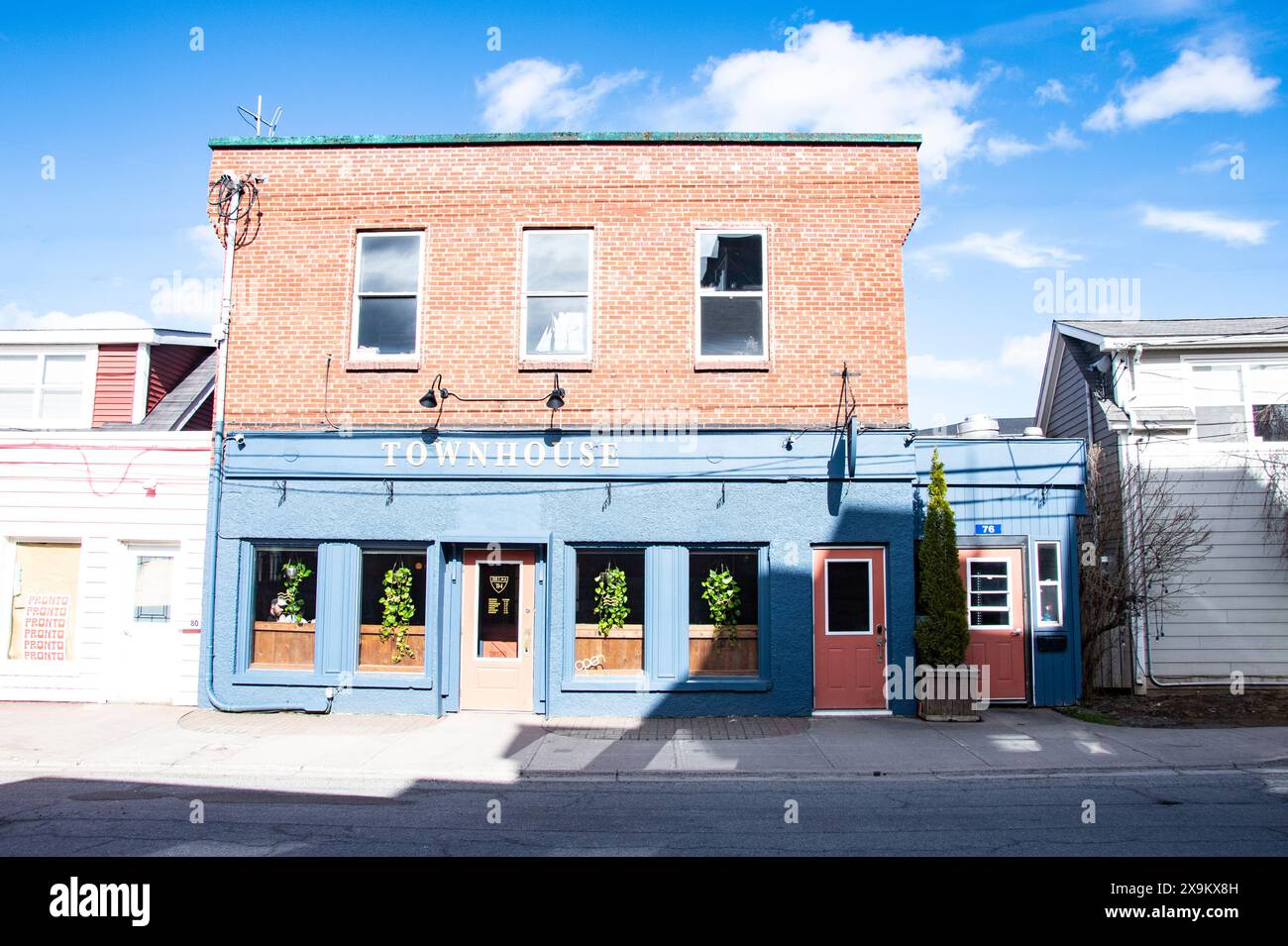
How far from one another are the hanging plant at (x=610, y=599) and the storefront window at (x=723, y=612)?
91cm

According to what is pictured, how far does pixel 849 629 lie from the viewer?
11.8 metres

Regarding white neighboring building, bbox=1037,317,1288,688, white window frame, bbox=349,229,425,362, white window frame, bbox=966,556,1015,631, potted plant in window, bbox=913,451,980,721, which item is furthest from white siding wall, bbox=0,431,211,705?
white neighboring building, bbox=1037,317,1288,688

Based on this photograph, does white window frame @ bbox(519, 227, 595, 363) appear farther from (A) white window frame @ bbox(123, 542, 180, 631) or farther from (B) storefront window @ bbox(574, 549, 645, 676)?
(A) white window frame @ bbox(123, 542, 180, 631)

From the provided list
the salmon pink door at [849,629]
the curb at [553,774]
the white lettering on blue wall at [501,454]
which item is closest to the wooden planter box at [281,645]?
the white lettering on blue wall at [501,454]

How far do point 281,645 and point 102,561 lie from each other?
2885 millimetres

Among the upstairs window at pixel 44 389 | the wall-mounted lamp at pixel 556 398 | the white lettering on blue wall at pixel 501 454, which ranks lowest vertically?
the white lettering on blue wall at pixel 501 454

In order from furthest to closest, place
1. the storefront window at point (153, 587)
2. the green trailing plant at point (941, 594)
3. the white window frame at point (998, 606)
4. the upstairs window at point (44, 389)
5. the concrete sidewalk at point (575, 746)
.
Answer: the upstairs window at point (44, 389) → the white window frame at point (998, 606) → the storefront window at point (153, 587) → the green trailing plant at point (941, 594) → the concrete sidewalk at point (575, 746)

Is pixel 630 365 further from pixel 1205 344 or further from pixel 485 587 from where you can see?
pixel 1205 344

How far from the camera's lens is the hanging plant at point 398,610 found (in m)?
11.9

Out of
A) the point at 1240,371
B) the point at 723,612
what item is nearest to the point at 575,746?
the point at 723,612

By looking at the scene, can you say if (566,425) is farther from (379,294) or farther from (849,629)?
(849,629)

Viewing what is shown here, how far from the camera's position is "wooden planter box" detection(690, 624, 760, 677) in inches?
459

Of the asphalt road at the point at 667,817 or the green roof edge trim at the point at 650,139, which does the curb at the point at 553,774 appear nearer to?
the asphalt road at the point at 667,817
